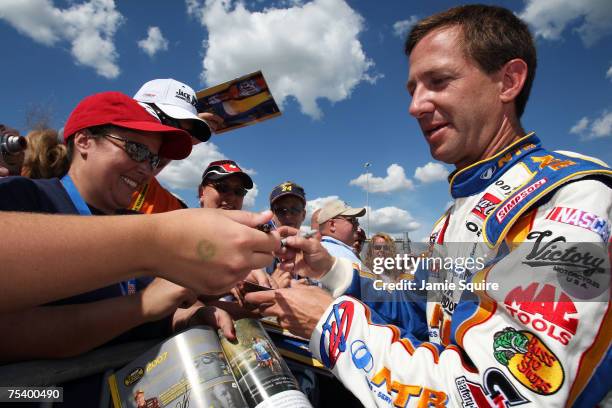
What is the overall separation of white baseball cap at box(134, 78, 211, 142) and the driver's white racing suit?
7.53 feet

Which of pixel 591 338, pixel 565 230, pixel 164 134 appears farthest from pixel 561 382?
pixel 164 134

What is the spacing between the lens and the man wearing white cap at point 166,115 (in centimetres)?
305

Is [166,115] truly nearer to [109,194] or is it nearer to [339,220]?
[109,194]

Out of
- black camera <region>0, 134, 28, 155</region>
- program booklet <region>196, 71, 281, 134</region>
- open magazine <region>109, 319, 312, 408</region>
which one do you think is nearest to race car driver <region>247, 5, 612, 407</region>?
open magazine <region>109, 319, 312, 408</region>

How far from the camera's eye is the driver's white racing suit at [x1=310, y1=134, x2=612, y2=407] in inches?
43.2

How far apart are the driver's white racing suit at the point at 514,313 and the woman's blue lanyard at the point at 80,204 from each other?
0.99 m

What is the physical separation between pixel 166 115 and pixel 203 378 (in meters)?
2.53

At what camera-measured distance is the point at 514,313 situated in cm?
117

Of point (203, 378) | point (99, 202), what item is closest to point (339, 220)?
point (99, 202)

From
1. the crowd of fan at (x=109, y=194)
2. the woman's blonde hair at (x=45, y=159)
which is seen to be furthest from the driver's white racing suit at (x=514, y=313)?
the woman's blonde hair at (x=45, y=159)

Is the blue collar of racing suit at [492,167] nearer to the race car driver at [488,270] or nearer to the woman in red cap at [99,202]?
the race car driver at [488,270]

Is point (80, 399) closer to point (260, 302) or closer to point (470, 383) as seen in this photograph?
point (260, 302)

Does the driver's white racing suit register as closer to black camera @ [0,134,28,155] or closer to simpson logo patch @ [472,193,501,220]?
simpson logo patch @ [472,193,501,220]

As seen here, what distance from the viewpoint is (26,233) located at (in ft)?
2.69
